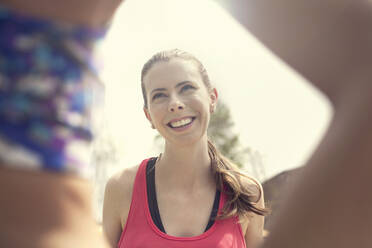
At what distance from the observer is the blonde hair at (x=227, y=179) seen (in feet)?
7.28

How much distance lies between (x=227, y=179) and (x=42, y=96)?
180 cm

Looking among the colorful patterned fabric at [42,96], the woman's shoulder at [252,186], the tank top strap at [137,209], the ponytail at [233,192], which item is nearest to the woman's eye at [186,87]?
the ponytail at [233,192]

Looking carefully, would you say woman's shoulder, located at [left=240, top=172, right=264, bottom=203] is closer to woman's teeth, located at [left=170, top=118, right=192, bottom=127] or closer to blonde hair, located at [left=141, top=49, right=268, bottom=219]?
blonde hair, located at [left=141, top=49, right=268, bottom=219]

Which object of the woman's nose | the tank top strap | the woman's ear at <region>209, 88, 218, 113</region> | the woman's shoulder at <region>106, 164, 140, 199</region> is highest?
the woman's ear at <region>209, 88, 218, 113</region>

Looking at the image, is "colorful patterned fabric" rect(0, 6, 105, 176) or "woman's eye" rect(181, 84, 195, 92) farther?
"woman's eye" rect(181, 84, 195, 92)

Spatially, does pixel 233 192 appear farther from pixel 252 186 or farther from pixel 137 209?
pixel 137 209

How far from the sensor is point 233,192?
7.47ft

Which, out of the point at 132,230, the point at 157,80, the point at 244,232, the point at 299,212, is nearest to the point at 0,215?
the point at 299,212

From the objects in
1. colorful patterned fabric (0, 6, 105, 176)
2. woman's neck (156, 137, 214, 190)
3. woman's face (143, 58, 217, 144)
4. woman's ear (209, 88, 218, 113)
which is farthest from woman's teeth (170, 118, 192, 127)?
colorful patterned fabric (0, 6, 105, 176)

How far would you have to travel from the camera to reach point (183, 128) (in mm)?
2193

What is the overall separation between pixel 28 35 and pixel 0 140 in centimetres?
21

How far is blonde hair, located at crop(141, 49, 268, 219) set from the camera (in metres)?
2.22

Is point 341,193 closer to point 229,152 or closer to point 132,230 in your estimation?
point 132,230

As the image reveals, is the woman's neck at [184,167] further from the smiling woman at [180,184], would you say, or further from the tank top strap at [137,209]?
the tank top strap at [137,209]
